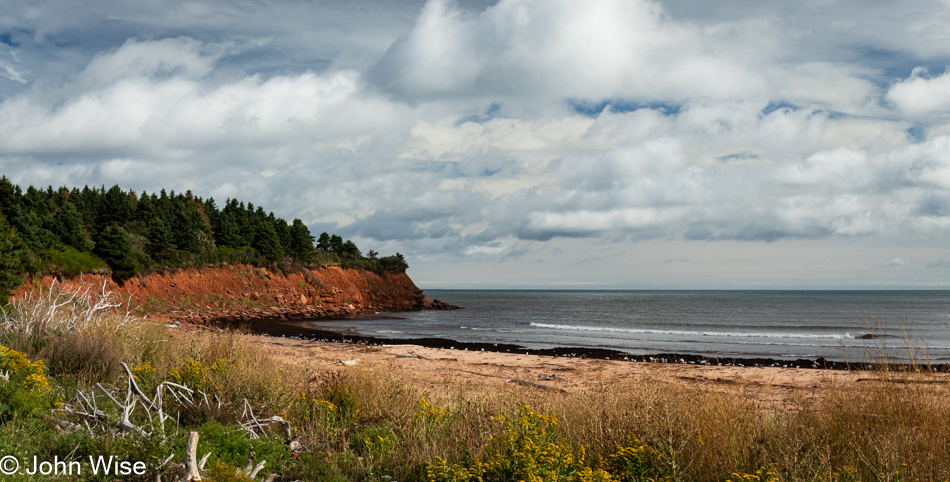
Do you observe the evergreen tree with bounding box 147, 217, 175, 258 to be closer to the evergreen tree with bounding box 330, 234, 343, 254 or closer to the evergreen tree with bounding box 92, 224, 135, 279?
the evergreen tree with bounding box 92, 224, 135, 279

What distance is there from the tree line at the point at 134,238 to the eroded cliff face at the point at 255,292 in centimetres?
130

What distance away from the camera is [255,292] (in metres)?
53.0

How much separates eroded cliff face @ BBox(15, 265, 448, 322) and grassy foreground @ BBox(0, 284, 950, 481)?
26.8m

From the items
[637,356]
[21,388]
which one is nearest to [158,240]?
[637,356]

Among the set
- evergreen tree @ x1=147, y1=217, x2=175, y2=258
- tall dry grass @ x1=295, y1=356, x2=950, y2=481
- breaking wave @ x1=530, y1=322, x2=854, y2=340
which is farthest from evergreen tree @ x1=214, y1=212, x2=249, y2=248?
tall dry grass @ x1=295, y1=356, x2=950, y2=481

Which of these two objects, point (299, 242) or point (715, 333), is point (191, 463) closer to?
point (715, 333)

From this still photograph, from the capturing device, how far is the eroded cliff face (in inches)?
1580

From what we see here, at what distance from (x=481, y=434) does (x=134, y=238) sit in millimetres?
49833

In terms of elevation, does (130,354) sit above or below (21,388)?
below

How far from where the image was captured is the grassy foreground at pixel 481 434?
4785mm

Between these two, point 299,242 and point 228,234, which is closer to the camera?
point 228,234

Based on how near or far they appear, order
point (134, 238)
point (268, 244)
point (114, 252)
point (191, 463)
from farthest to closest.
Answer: point (268, 244) → point (134, 238) → point (114, 252) → point (191, 463)

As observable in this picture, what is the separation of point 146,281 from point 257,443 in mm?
43721

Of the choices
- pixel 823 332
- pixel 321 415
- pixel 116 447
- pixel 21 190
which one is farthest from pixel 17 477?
pixel 21 190
